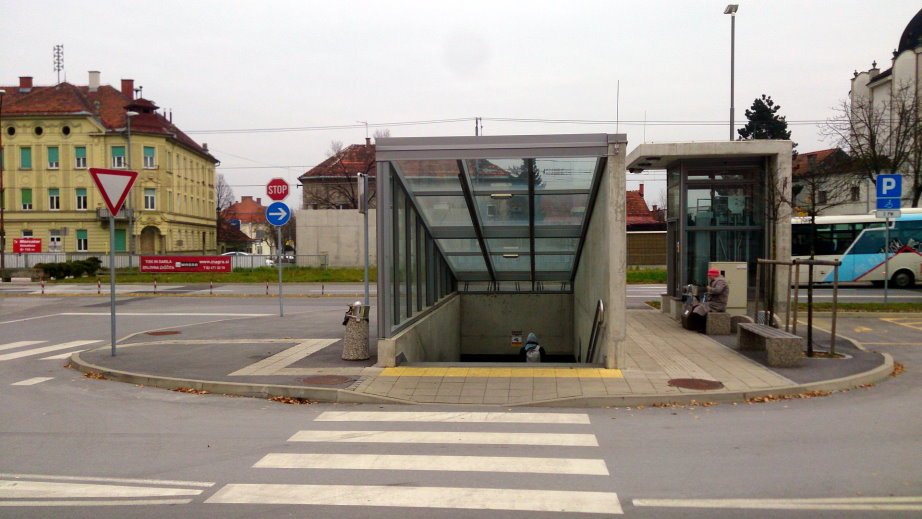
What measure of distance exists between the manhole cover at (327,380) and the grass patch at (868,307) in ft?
43.4

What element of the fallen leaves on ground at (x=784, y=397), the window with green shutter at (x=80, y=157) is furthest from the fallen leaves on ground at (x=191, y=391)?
the window with green shutter at (x=80, y=157)

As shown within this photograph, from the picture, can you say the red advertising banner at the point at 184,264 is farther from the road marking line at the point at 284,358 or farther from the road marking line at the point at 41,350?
the road marking line at the point at 284,358

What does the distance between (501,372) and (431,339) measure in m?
4.55

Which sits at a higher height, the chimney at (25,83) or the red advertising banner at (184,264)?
the chimney at (25,83)

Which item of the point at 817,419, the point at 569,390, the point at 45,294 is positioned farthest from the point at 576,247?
the point at 45,294

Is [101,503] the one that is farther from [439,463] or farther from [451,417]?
[451,417]

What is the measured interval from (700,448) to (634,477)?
3.94 ft

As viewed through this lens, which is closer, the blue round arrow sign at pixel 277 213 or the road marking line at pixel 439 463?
the road marking line at pixel 439 463

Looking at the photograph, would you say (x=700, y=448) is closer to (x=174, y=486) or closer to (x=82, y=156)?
(x=174, y=486)

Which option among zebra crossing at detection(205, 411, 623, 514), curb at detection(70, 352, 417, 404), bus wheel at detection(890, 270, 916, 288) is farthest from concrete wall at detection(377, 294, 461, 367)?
bus wheel at detection(890, 270, 916, 288)

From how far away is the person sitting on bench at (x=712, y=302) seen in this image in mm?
14883

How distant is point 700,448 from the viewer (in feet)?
22.1

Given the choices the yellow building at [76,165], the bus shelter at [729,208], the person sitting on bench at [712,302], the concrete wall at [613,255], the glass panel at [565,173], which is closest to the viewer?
the concrete wall at [613,255]

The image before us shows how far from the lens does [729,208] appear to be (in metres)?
17.2
